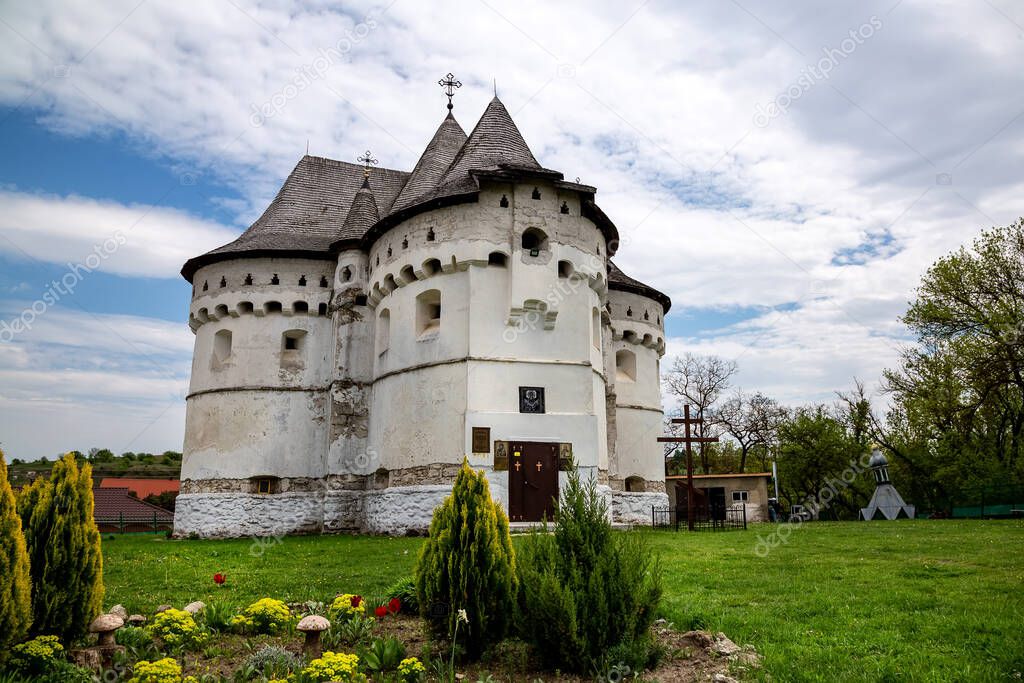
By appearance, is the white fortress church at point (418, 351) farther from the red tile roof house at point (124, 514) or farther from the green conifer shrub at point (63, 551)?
the green conifer shrub at point (63, 551)

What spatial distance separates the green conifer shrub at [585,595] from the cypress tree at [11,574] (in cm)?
371

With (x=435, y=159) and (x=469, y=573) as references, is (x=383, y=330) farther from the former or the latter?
(x=469, y=573)

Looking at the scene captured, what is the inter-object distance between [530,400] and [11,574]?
45.4 ft

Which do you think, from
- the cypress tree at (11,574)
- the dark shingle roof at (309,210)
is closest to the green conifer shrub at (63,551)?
the cypress tree at (11,574)

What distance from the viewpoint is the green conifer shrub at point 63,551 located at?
216 inches

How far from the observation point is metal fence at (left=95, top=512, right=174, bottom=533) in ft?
96.2

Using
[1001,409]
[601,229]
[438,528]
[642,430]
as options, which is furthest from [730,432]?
[438,528]

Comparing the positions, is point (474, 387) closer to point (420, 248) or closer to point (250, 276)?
point (420, 248)

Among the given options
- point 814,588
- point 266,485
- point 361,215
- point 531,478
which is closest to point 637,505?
point 531,478

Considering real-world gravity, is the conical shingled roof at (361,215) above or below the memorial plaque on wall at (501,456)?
above

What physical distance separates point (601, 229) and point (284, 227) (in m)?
11.7

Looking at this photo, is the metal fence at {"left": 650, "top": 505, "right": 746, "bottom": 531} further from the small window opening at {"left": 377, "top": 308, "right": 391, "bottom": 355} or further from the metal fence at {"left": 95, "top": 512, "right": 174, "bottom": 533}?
the metal fence at {"left": 95, "top": 512, "right": 174, "bottom": 533}

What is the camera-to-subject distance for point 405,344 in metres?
19.9

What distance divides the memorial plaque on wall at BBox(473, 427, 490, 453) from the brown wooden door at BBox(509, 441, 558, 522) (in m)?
0.66
